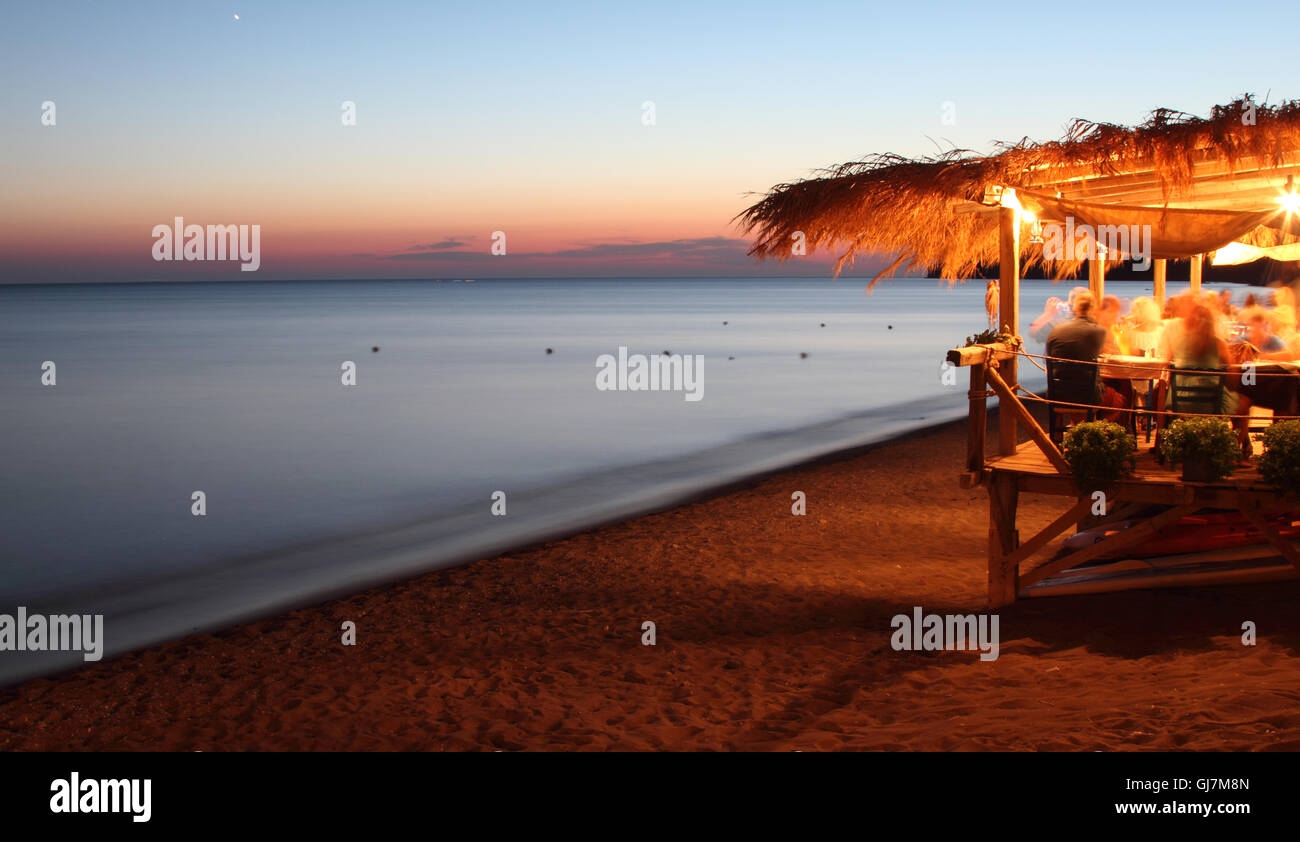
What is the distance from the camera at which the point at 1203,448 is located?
598 centimetres

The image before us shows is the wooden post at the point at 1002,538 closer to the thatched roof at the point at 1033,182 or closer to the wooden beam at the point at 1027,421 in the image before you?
the wooden beam at the point at 1027,421

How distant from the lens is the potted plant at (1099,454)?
6145 millimetres

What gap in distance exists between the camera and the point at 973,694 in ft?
18.0

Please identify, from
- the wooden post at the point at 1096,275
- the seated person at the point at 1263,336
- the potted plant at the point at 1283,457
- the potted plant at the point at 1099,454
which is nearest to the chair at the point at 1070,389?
the potted plant at the point at 1099,454

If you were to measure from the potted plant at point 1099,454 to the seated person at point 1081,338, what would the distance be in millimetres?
1744

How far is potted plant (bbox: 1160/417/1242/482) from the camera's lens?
235 inches

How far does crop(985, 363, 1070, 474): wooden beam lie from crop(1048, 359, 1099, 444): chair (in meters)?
0.90

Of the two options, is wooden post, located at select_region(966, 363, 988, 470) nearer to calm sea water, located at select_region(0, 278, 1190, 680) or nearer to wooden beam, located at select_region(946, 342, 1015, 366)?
wooden beam, located at select_region(946, 342, 1015, 366)

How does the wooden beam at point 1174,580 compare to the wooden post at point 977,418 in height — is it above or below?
below

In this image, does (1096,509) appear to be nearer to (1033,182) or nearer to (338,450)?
(1033,182)

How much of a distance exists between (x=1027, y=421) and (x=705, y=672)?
106 inches

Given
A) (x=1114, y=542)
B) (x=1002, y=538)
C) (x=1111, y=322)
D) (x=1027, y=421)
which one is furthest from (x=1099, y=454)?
(x=1111, y=322)

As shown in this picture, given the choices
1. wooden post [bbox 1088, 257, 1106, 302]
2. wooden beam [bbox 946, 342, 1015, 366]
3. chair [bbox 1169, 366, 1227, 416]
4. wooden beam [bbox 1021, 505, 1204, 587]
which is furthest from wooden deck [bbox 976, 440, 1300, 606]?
wooden post [bbox 1088, 257, 1106, 302]
